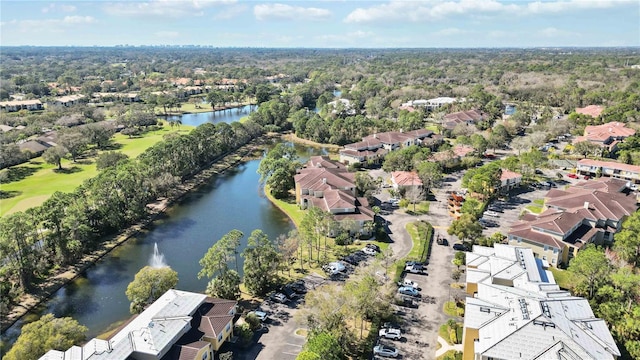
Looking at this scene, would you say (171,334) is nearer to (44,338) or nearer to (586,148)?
(44,338)

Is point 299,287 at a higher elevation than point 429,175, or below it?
below

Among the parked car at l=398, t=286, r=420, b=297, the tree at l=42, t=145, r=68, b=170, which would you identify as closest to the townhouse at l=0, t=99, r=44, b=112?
the tree at l=42, t=145, r=68, b=170

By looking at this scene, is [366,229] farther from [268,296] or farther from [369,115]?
[369,115]

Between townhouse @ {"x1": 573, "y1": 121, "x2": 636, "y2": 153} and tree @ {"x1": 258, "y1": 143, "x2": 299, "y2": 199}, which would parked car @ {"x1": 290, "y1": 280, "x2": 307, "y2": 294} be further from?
townhouse @ {"x1": 573, "y1": 121, "x2": 636, "y2": 153}

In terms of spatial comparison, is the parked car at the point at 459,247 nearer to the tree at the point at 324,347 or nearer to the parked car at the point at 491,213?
the parked car at the point at 491,213

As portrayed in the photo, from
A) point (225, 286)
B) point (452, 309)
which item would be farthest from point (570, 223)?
point (225, 286)

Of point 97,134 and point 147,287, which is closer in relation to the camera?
point 147,287

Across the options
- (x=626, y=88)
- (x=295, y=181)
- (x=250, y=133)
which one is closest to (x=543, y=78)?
(x=626, y=88)
